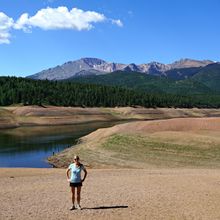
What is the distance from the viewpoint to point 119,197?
80.9 feet

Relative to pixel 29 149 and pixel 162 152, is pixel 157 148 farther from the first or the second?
pixel 29 149

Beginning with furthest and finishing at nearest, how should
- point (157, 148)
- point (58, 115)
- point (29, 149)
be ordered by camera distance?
point (58, 115), point (29, 149), point (157, 148)

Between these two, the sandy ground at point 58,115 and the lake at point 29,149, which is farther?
the sandy ground at point 58,115

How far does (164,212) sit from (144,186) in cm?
734

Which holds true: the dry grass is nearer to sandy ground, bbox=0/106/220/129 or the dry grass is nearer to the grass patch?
the grass patch

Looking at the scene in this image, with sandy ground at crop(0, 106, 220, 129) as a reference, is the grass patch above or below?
below

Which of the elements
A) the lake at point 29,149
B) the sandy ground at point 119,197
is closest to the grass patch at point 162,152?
the lake at point 29,149

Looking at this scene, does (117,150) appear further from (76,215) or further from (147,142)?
(76,215)

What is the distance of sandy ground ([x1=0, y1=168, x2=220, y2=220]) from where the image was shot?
818 inches

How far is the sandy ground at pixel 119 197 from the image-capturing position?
68.2 feet

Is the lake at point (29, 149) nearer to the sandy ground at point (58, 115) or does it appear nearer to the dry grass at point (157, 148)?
the dry grass at point (157, 148)

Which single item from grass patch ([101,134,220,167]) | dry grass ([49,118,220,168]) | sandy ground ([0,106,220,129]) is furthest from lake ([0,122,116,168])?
sandy ground ([0,106,220,129])

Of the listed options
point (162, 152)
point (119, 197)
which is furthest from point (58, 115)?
point (119, 197)

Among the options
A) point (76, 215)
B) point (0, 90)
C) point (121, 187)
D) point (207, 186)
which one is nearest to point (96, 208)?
point (76, 215)
